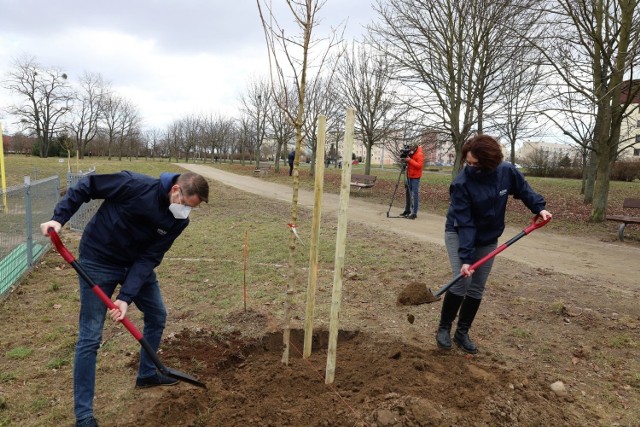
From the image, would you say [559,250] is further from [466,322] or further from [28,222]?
[28,222]

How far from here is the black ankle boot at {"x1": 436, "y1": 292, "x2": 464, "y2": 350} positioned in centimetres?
379

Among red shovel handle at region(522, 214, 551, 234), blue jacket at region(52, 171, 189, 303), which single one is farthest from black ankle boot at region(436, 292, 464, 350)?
blue jacket at region(52, 171, 189, 303)

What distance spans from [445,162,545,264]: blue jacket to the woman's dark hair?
116 mm

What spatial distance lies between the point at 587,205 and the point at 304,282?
12620 millimetres

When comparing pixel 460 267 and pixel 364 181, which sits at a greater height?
pixel 364 181

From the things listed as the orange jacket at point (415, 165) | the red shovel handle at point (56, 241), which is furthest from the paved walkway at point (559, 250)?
the red shovel handle at point (56, 241)

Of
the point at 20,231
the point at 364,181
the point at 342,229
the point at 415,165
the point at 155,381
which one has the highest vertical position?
the point at 415,165

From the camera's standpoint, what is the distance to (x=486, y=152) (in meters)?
3.35

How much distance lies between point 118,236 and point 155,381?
1268 mm

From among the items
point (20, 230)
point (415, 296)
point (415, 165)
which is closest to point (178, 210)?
point (415, 296)

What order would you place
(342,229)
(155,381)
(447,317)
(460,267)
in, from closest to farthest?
(342,229) < (155,381) < (460,267) < (447,317)

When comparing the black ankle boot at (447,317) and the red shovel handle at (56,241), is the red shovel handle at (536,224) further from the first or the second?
the red shovel handle at (56,241)

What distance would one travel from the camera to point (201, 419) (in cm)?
289

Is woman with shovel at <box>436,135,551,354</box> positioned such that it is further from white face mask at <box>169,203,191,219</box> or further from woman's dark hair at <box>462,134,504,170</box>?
white face mask at <box>169,203,191,219</box>
